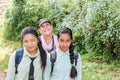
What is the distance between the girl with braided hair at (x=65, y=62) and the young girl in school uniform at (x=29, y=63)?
0.12m

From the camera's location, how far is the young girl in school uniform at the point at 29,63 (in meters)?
3.37

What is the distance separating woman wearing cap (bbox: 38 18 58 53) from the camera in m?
4.38

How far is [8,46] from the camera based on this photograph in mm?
8539

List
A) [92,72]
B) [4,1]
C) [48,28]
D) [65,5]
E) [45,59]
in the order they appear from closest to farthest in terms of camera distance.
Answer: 1. [45,59]
2. [48,28]
3. [92,72]
4. [65,5]
5. [4,1]

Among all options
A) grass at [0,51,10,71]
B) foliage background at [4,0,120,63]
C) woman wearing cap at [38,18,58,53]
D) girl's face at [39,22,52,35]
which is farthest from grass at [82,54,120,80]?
girl's face at [39,22,52,35]

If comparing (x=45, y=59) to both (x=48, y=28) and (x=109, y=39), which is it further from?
(x=109, y=39)

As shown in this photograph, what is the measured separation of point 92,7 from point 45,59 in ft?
12.0

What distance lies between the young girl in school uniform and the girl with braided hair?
0.40ft

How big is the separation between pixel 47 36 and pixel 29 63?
1.09m

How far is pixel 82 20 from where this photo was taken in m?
7.28

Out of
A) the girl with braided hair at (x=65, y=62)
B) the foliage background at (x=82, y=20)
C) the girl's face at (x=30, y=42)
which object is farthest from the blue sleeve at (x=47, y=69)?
the foliage background at (x=82, y=20)

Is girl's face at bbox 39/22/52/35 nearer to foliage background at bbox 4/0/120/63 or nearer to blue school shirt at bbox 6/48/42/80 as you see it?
blue school shirt at bbox 6/48/42/80

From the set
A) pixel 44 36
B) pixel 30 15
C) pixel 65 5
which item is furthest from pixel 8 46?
pixel 44 36

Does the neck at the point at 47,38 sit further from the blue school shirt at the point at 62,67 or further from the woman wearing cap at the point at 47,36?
the blue school shirt at the point at 62,67
